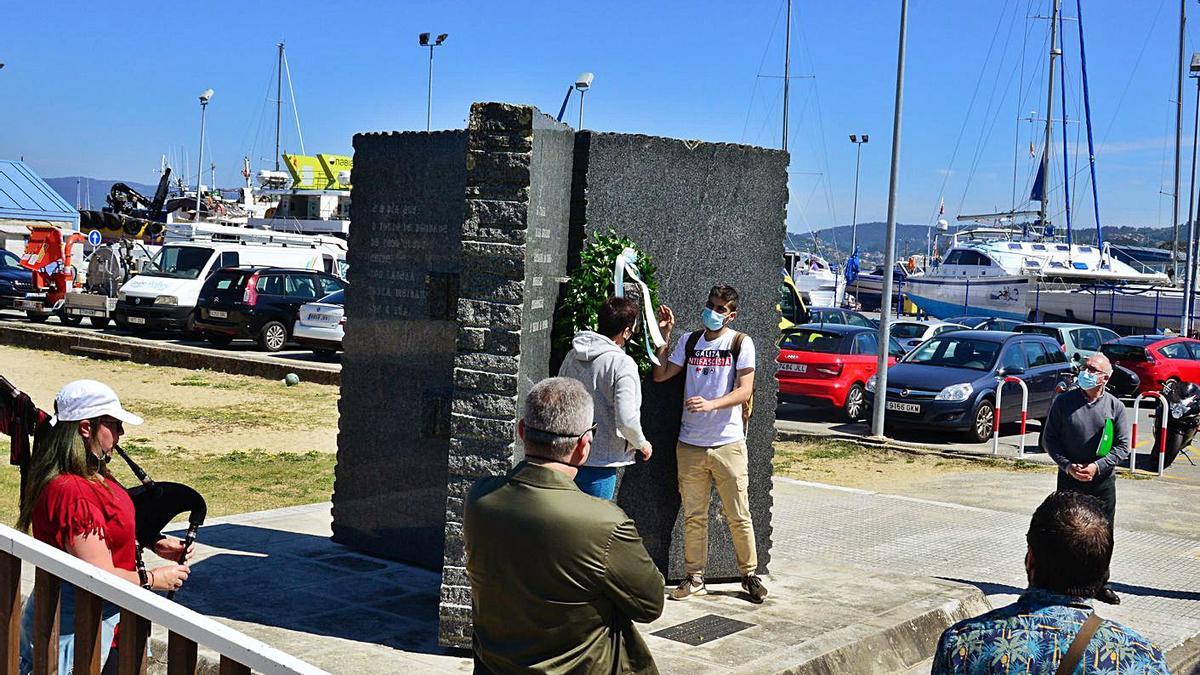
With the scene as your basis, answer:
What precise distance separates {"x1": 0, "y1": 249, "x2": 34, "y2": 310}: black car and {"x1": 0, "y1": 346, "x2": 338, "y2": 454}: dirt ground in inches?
267

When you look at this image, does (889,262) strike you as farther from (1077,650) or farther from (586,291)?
(1077,650)

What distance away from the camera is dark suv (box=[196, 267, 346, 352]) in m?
24.8

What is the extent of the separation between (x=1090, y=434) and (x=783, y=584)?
90.5 inches

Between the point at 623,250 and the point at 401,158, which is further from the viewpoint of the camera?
the point at 401,158

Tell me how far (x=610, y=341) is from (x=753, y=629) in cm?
180

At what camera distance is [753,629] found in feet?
22.7

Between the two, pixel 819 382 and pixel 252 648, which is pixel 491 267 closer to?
pixel 252 648

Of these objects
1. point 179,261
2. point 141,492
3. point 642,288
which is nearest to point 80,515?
point 141,492

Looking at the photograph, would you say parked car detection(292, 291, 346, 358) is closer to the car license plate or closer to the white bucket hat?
the car license plate

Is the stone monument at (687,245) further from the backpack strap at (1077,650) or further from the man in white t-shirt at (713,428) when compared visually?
the backpack strap at (1077,650)

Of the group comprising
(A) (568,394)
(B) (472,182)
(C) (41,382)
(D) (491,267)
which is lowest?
(C) (41,382)

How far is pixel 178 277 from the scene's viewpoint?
26.8 m

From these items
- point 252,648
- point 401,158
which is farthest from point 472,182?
point 252,648

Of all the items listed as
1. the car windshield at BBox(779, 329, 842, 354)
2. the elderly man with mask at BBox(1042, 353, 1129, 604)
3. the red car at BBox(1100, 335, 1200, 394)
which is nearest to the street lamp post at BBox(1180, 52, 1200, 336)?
the red car at BBox(1100, 335, 1200, 394)
